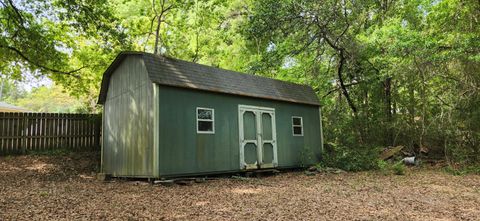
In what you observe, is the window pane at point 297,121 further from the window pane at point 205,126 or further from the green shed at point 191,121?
the window pane at point 205,126

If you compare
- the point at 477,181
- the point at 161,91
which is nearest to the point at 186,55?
the point at 161,91

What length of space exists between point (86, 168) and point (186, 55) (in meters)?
10.3

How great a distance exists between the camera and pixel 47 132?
1093cm

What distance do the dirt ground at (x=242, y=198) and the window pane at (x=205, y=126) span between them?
1.39 meters

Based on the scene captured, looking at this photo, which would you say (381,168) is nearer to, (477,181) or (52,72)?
(477,181)

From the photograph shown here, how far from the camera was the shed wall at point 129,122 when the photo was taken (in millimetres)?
7773

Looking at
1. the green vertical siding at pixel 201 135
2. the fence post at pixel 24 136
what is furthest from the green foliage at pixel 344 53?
the green vertical siding at pixel 201 135

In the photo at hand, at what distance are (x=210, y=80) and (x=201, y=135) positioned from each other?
1.66 meters

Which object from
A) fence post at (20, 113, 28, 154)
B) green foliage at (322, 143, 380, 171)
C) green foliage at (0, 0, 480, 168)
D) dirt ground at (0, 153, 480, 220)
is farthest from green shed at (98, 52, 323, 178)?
fence post at (20, 113, 28, 154)

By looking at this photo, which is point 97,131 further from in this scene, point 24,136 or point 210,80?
point 210,80

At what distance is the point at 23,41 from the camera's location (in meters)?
11.4

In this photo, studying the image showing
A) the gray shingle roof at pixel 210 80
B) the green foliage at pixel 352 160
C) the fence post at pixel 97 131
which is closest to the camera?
the gray shingle roof at pixel 210 80

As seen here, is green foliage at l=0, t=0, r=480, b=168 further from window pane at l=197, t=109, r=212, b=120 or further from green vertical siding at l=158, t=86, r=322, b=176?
window pane at l=197, t=109, r=212, b=120

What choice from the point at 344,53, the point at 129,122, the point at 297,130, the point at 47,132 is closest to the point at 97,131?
the point at 47,132
